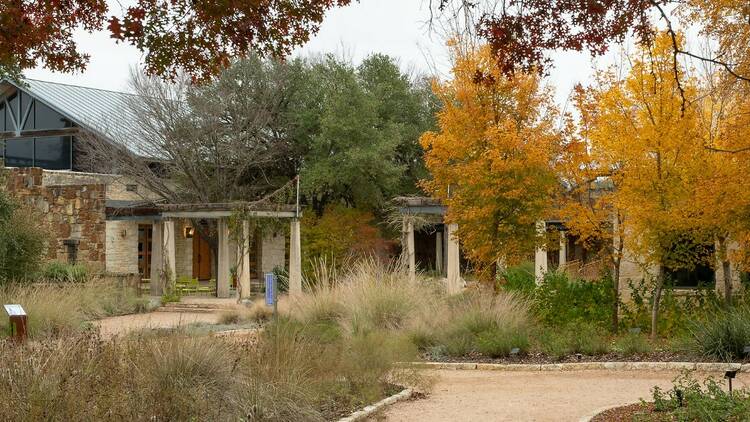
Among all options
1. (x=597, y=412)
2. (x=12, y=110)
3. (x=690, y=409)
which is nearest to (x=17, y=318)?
(x=597, y=412)

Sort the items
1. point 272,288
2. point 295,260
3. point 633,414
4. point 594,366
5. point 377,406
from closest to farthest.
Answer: point 633,414
point 377,406
point 594,366
point 272,288
point 295,260

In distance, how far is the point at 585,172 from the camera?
1426cm

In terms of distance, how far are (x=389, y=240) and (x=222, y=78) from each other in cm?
772

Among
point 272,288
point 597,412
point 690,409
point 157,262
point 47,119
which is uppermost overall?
point 47,119

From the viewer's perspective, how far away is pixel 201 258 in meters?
31.9

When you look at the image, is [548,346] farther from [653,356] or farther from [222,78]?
[222,78]

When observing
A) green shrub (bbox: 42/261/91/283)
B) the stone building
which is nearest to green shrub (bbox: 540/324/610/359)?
the stone building

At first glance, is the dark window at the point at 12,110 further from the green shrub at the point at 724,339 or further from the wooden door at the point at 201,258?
the green shrub at the point at 724,339

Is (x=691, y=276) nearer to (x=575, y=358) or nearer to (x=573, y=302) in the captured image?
(x=573, y=302)

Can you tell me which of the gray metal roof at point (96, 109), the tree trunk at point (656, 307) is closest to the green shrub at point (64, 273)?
the gray metal roof at point (96, 109)

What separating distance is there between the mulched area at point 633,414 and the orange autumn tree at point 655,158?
5.33 meters

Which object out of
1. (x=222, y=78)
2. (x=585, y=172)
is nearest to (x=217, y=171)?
(x=222, y=78)

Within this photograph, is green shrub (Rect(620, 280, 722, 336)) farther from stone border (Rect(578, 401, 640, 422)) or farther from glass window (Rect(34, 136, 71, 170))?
glass window (Rect(34, 136, 71, 170))

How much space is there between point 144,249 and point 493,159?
1783 centimetres
